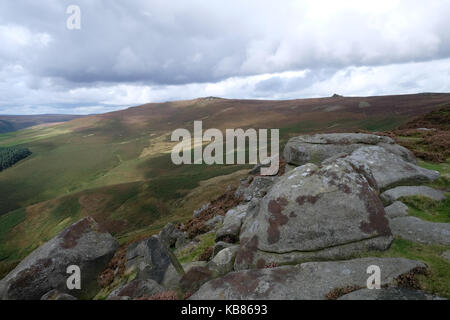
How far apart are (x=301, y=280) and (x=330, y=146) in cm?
1493

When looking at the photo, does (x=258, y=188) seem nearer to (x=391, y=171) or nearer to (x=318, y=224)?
(x=391, y=171)

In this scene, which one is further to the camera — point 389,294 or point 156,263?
point 156,263

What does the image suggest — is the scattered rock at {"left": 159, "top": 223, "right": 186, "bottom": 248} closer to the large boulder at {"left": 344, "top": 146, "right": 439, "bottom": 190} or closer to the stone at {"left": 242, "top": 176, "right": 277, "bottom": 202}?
the stone at {"left": 242, "top": 176, "right": 277, "bottom": 202}

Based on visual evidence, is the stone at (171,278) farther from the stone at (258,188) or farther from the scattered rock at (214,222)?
the stone at (258,188)

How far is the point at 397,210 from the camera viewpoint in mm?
12328

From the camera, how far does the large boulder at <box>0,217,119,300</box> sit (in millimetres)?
13914

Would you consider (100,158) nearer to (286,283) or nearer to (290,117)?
(290,117)

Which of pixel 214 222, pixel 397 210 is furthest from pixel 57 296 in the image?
pixel 397 210

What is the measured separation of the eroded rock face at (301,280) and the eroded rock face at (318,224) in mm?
741

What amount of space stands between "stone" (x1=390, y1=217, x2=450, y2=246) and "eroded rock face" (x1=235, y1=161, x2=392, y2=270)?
1.36m

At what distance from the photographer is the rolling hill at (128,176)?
183 feet

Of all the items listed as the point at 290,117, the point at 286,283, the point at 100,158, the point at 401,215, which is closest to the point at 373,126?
the point at 290,117

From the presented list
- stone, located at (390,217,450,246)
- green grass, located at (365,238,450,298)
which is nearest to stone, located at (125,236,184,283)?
green grass, located at (365,238,450,298)

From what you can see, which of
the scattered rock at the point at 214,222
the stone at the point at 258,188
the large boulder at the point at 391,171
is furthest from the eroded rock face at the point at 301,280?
the stone at the point at 258,188
